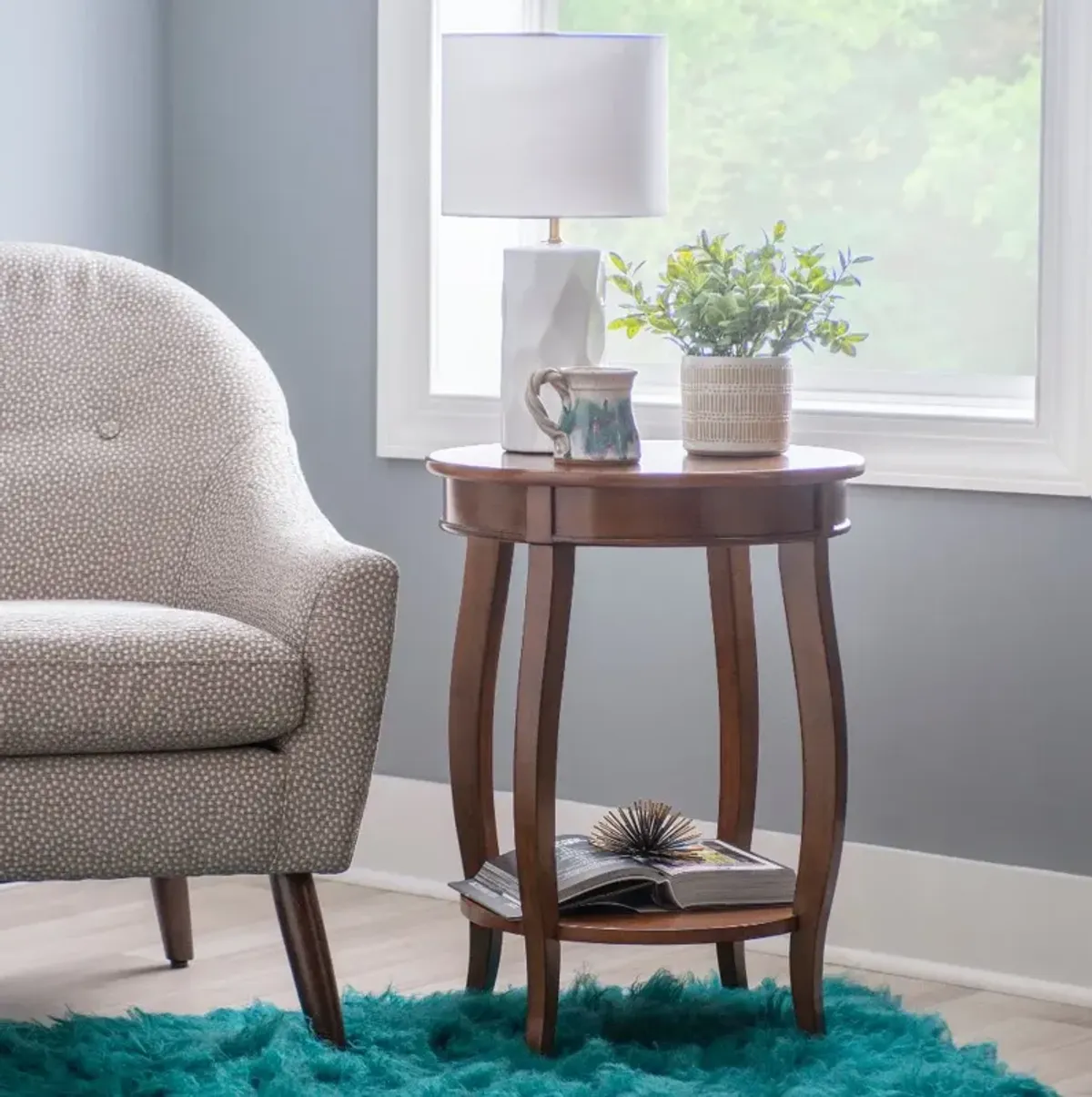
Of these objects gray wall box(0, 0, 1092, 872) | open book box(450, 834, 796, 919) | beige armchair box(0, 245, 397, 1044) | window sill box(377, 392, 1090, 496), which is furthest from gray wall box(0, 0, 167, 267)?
open book box(450, 834, 796, 919)

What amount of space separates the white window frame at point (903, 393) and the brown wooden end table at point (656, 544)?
357mm

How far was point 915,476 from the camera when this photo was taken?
286 centimetres

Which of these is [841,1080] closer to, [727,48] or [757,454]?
[757,454]

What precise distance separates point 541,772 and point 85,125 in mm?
1619

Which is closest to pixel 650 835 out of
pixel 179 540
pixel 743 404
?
pixel 743 404

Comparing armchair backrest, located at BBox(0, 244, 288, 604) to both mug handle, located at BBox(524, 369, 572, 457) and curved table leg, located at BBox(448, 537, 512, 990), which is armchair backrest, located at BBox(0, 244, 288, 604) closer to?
curved table leg, located at BBox(448, 537, 512, 990)

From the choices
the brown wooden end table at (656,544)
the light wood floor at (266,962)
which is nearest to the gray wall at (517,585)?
the light wood floor at (266,962)

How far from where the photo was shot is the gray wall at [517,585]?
279 cm

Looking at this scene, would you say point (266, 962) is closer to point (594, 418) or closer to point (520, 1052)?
point (520, 1052)

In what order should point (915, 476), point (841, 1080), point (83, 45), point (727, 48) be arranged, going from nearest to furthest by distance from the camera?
point (841, 1080)
point (915, 476)
point (727, 48)
point (83, 45)

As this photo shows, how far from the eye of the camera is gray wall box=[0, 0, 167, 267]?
10.8 feet

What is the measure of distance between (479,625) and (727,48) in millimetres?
1069

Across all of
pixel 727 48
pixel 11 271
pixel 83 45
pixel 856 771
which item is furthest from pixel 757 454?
pixel 83 45

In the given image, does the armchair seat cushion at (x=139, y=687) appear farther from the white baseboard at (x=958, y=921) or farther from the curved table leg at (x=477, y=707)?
the white baseboard at (x=958, y=921)
